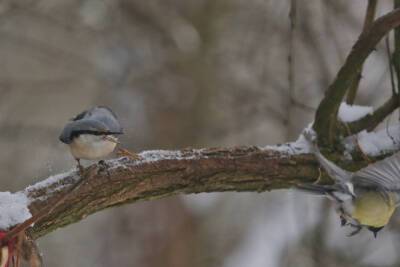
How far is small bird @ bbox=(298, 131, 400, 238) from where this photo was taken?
1.91 m

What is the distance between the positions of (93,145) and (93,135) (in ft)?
0.07

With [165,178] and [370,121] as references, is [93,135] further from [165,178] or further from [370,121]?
[370,121]

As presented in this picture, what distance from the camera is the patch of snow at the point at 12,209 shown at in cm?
163

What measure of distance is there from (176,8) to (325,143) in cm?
402

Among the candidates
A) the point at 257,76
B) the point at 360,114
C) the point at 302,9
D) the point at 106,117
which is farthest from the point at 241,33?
the point at 106,117

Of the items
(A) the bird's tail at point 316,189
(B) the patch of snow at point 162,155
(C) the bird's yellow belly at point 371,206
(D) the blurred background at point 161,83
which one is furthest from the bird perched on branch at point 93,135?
(D) the blurred background at point 161,83

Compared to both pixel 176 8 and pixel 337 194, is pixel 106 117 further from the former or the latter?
pixel 176 8

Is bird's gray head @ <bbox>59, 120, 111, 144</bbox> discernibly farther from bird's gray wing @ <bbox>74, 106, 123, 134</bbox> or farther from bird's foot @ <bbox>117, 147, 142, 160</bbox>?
bird's foot @ <bbox>117, 147, 142, 160</bbox>

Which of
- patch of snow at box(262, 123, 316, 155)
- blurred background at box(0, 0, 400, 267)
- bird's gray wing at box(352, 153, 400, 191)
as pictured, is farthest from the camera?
blurred background at box(0, 0, 400, 267)

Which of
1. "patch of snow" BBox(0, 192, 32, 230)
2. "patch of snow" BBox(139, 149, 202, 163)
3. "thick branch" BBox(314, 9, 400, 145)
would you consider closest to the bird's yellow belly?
"thick branch" BBox(314, 9, 400, 145)

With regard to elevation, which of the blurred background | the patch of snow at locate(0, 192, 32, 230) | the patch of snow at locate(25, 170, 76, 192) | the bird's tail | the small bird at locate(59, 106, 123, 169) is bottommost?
the patch of snow at locate(0, 192, 32, 230)

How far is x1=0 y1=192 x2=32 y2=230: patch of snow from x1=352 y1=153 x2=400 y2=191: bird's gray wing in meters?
0.84

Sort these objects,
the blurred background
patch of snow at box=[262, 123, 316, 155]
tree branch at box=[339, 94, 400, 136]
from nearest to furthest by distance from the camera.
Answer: patch of snow at box=[262, 123, 316, 155], tree branch at box=[339, 94, 400, 136], the blurred background

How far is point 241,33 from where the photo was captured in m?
5.88
